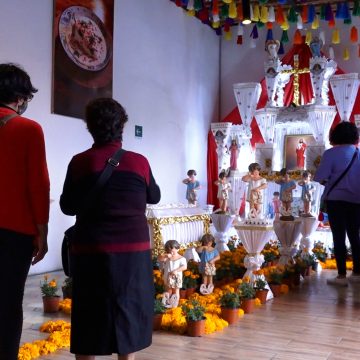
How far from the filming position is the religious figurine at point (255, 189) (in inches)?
206

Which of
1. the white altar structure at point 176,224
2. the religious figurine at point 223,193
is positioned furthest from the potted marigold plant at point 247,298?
the religious figurine at point 223,193

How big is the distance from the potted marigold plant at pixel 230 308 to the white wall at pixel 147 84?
3.11 metres

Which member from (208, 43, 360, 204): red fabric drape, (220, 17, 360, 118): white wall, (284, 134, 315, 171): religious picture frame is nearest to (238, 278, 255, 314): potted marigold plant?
(284, 134, 315, 171): religious picture frame

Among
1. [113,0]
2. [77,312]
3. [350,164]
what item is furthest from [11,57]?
[77,312]

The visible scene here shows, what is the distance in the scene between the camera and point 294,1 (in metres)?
8.64

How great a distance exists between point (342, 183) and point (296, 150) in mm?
4486

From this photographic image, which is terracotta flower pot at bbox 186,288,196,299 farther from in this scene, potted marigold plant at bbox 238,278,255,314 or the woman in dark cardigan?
the woman in dark cardigan

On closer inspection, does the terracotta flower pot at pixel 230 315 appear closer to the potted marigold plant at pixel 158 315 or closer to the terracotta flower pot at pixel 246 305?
the terracotta flower pot at pixel 246 305

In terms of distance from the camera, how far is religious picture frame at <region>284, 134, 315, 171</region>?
349 inches

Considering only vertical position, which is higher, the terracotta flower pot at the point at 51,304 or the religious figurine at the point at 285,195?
the religious figurine at the point at 285,195

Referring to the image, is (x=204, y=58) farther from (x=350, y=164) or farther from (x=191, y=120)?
(x=350, y=164)

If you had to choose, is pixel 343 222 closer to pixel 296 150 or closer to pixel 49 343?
pixel 49 343

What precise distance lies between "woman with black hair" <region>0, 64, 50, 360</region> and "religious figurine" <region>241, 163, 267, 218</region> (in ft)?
11.5

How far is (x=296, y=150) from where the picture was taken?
9.07 meters
